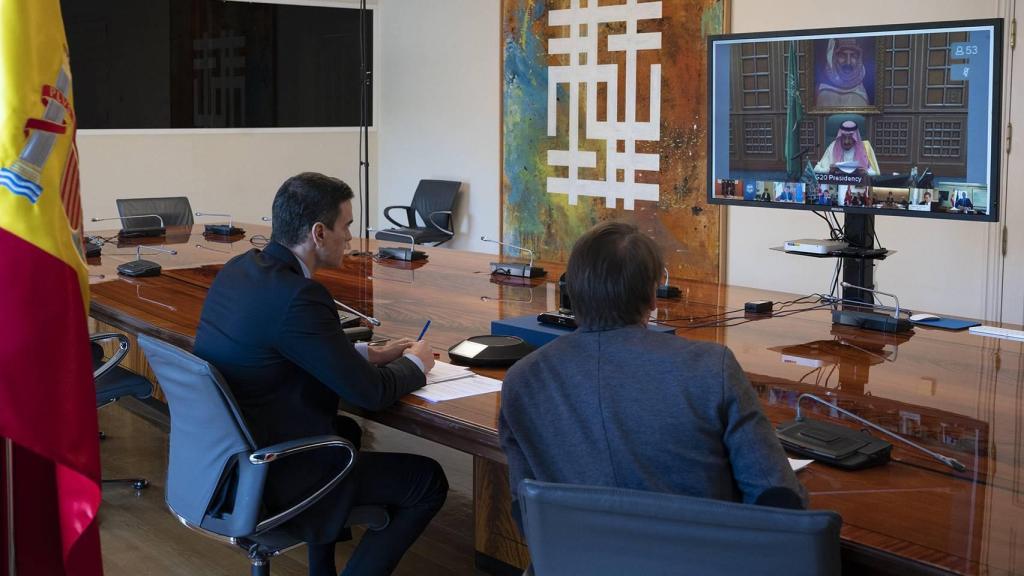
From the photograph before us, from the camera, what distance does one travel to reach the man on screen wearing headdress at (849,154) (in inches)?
134

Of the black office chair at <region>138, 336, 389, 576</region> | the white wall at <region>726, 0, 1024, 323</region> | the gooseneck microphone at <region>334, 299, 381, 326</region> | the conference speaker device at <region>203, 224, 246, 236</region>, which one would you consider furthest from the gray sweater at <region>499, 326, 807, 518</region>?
the white wall at <region>726, 0, 1024, 323</region>

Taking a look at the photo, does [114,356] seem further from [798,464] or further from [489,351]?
[798,464]

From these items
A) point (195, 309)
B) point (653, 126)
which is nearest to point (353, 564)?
point (195, 309)

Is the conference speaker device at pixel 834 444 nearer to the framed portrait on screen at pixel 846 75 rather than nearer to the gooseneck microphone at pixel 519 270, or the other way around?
the framed portrait on screen at pixel 846 75

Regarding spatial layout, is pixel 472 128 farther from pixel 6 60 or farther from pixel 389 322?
pixel 6 60

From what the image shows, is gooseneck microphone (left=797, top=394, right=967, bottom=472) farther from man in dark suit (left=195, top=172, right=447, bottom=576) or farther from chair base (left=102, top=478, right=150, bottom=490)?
chair base (left=102, top=478, right=150, bottom=490)

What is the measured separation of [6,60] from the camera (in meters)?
1.81

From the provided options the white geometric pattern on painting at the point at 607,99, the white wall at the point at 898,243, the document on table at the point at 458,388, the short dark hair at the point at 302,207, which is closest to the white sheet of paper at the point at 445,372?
the document on table at the point at 458,388

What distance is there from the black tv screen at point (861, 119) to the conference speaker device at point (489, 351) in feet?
3.83

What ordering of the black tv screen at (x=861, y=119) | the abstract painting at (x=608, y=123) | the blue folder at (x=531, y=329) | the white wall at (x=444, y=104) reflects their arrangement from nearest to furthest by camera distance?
the blue folder at (x=531, y=329) → the black tv screen at (x=861, y=119) → the abstract painting at (x=608, y=123) → the white wall at (x=444, y=104)

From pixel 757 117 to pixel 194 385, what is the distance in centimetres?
206

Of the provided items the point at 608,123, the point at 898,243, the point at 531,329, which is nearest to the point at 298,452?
the point at 531,329

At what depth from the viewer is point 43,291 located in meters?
1.82

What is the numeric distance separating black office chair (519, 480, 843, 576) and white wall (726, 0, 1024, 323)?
456cm
